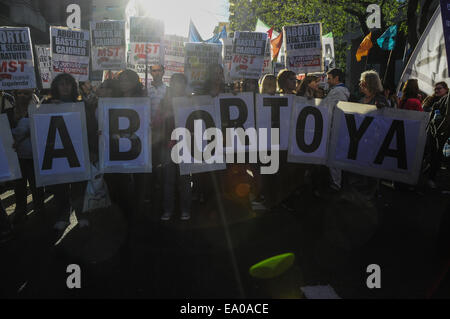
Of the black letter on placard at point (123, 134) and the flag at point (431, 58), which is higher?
the flag at point (431, 58)

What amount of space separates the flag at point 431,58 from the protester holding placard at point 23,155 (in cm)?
491

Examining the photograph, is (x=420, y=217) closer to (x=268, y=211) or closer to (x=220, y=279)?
(x=268, y=211)

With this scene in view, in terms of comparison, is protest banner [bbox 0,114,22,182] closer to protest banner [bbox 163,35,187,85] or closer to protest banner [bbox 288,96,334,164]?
protest banner [bbox 288,96,334,164]

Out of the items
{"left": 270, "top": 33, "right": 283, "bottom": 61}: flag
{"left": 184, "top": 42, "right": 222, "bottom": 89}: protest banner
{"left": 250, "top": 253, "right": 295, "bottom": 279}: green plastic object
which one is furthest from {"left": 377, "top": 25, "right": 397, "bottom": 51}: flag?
{"left": 250, "top": 253, "right": 295, "bottom": 279}: green plastic object

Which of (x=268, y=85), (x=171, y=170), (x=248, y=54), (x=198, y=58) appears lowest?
(x=171, y=170)

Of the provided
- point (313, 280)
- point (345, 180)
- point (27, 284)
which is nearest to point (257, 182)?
point (345, 180)

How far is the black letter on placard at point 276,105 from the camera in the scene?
19.1 ft

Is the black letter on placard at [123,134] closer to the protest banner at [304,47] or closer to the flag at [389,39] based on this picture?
the protest banner at [304,47]

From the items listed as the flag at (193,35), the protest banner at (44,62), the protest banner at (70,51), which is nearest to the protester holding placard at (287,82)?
the protest banner at (70,51)

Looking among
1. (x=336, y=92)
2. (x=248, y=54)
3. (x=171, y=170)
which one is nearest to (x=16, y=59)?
(x=171, y=170)

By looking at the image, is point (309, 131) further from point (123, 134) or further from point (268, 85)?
point (123, 134)

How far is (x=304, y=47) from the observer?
→ 8625 mm

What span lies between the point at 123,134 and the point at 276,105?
7.14ft

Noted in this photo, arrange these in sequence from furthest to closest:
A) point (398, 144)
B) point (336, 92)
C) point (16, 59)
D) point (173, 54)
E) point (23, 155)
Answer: point (173, 54) → point (336, 92) → point (16, 59) → point (23, 155) → point (398, 144)
